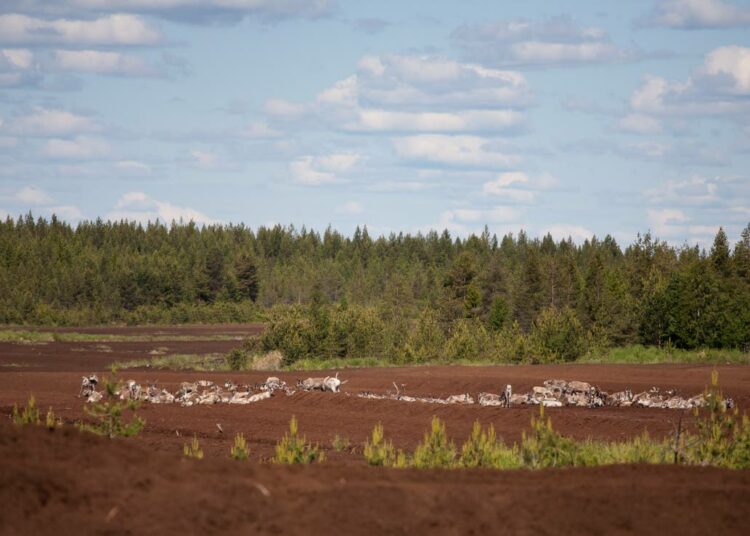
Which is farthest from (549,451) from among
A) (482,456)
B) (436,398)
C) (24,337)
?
(24,337)

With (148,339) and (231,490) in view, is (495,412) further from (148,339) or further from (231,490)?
(148,339)

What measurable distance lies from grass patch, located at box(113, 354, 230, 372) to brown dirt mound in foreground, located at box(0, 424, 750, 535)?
41.3 m

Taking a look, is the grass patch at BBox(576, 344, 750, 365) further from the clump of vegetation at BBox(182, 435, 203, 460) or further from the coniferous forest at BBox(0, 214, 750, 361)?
the clump of vegetation at BBox(182, 435, 203, 460)

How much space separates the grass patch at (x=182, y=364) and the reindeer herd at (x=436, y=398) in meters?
15.8

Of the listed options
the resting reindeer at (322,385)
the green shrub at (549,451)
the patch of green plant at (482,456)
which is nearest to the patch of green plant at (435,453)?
the patch of green plant at (482,456)

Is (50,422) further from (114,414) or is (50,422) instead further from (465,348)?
(465,348)

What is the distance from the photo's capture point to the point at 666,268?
10050cm

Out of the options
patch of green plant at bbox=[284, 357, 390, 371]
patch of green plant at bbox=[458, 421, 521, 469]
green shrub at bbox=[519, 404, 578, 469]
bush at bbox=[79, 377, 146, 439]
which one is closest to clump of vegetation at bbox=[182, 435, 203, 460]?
bush at bbox=[79, 377, 146, 439]

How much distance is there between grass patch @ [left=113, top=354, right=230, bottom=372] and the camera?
183 ft

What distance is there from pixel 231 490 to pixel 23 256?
13005 cm

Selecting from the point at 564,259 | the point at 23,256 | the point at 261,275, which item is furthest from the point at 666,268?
the point at 23,256

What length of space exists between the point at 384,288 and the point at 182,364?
81.5 metres

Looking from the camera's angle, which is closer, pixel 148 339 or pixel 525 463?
pixel 525 463

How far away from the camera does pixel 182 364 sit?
197 feet
